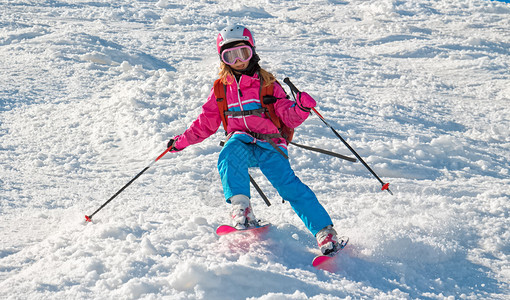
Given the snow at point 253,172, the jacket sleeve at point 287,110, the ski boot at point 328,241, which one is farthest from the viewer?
the jacket sleeve at point 287,110

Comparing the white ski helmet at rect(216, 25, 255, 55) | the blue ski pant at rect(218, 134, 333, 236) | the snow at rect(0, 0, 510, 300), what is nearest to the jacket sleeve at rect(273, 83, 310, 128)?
the blue ski pant at rect(218, 134, 333, 236)

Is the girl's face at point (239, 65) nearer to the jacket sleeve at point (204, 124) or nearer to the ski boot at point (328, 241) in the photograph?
the jacket sleeve at point (204, 124)

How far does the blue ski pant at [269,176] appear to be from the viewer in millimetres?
3393

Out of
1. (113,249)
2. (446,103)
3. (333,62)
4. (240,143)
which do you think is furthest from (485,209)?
(333,62)

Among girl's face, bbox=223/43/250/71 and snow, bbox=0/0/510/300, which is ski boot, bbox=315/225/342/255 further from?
girl's face, bbox=223/43/250/71

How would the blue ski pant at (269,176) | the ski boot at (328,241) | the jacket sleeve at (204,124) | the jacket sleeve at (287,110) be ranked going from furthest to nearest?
the jacket sleeve at (204,124) → the jacket sleeve at (287,110) → the blue ski pant at (269,176) → the ski boot at (328,241)

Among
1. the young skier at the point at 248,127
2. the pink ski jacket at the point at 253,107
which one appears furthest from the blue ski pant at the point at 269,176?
the pink ski jacket at the point at 253,107

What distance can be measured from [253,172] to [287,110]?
1797 mm

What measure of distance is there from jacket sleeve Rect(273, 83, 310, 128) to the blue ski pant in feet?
0.92

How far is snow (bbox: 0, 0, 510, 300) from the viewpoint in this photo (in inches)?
118

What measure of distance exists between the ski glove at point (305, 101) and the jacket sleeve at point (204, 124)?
2.46 feet

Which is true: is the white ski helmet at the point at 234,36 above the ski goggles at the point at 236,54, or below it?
above

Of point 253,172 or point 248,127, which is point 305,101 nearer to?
point 248,127

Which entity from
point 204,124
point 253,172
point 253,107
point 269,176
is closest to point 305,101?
point 253,107
